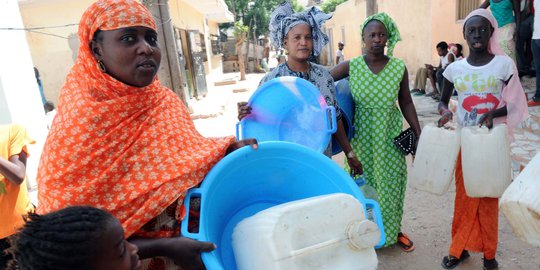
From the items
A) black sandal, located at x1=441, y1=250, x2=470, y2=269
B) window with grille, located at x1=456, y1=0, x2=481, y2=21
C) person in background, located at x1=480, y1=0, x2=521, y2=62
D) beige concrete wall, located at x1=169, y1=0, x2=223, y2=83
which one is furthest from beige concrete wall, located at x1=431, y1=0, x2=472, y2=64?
black sandal, located at x1=441, y1=250, x2=470, y2=269

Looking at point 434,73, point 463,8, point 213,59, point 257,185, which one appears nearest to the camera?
point 257,185

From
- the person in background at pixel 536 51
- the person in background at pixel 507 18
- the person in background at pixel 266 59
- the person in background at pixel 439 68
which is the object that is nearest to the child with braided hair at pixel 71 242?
the person in background at pixel 536 51

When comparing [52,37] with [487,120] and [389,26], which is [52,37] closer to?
[389,26]

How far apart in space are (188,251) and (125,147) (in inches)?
13.4

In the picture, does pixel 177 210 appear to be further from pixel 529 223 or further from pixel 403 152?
pixel 403 152

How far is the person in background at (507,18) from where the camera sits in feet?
14.1

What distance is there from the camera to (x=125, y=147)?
1.08 metres

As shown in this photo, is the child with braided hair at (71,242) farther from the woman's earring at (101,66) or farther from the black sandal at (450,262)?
the black sandal at (450,262)

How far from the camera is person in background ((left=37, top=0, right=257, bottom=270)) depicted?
3.34 feet

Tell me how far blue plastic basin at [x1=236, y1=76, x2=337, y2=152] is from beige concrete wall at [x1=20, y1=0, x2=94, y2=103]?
741 cm

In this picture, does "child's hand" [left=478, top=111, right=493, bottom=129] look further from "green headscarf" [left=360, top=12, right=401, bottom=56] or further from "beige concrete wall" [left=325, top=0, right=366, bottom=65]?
"beige concrete wall" [left=325, top=0, right=366, bottom=65]

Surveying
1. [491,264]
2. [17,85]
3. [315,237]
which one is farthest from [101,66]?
[17,85]

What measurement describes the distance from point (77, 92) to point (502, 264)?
2479 mm

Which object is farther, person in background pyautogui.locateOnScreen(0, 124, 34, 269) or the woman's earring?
person in background pyautogui.locateOnScreen(0, 124, 34, 269)
